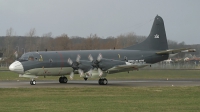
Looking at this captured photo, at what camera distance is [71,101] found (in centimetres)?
2033

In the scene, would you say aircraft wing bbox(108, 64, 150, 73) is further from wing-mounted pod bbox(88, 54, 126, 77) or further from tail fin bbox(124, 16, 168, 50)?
tail fin bbox(124, 16, 168, 50)

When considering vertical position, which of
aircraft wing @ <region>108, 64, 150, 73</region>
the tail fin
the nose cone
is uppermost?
the tail fin

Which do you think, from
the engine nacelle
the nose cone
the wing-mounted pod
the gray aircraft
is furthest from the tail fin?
the nose cone

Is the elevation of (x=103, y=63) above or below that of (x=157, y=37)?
below

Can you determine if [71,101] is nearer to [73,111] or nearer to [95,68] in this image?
[73,111]

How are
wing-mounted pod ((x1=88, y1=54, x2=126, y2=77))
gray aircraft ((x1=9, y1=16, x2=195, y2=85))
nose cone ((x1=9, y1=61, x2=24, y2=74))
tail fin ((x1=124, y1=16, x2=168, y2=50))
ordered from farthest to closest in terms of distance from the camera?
tail fin ((x1=124, y1=16, x2=168, y2=50)) → wing-mounted pod ((x1=88, y1=54, x2=126, y2=77)) → gray aircraft ((x1=9, y1=16, x2=195, y2=85)) → nose cone ((x1=9, y1=61, x2=24, y2=74))

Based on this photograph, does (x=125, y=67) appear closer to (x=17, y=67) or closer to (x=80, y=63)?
(x=80, y=63)

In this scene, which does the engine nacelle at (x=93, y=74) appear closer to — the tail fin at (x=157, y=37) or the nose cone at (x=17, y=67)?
the nose cone at (x=17, y=67)

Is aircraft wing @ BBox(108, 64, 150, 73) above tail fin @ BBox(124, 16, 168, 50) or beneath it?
beneath

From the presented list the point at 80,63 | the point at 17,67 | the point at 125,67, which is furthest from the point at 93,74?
the point at 17,67

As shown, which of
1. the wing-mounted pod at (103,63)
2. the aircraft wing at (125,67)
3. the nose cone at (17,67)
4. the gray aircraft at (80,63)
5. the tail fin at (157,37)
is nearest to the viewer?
the nose cone at (17,67)

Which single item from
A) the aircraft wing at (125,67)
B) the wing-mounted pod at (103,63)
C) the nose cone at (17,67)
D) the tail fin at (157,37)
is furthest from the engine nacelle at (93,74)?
the tail fin at (157,37)

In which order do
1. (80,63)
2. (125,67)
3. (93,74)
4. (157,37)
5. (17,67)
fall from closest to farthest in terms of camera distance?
1. (17,67)
2. (93,74)
3. (125,67)
4. (80,63)
5. (157,37)

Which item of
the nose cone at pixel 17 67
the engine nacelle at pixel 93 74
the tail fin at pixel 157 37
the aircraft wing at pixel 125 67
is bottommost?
the engine nacelle at pixel 93 74
